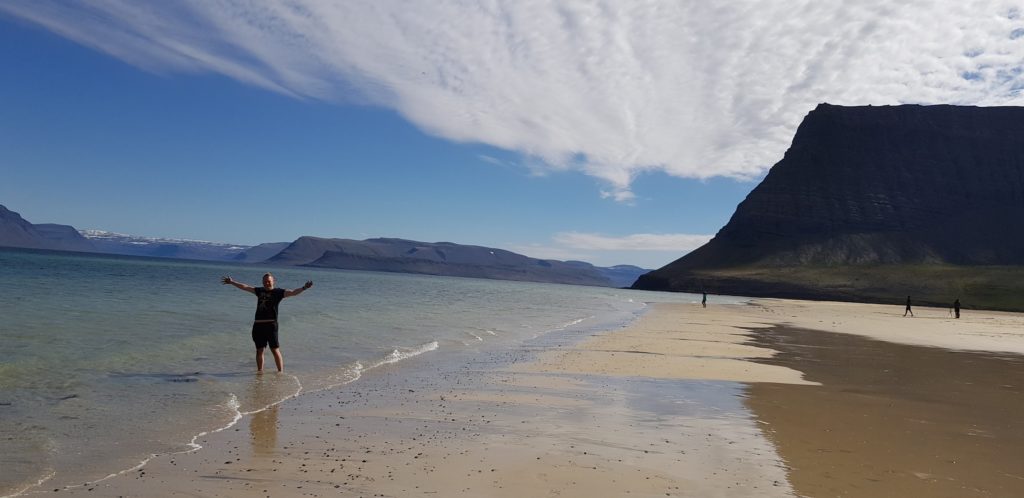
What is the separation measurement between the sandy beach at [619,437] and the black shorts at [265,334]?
230 cm

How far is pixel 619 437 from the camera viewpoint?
8.70 meters

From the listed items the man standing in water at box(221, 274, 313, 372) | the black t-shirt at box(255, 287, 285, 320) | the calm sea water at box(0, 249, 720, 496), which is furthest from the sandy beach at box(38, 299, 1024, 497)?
the black t-shirt at box(255, 287, 285, 320)

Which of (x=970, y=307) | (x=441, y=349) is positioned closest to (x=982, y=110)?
(x=970, y=307)

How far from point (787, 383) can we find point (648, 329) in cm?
1678

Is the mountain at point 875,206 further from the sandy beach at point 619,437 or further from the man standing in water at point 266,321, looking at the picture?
the man standing in water at point 266,321

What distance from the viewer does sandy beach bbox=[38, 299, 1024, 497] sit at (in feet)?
21.4

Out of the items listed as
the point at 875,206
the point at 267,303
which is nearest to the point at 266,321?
the point at 267,303

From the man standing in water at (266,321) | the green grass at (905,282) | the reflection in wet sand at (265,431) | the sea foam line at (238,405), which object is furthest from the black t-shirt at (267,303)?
the green grass at (905,282)

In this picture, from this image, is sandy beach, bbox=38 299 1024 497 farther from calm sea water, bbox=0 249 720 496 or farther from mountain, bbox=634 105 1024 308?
mountain, bbox=634 105 1024 308

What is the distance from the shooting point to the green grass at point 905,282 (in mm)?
99750

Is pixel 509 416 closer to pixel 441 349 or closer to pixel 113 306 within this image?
pixel 441 349

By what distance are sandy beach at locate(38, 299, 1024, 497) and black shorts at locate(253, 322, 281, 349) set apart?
230 centimetres

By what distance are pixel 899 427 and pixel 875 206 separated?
18672 centimetres

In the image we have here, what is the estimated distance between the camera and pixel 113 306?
30.7m
